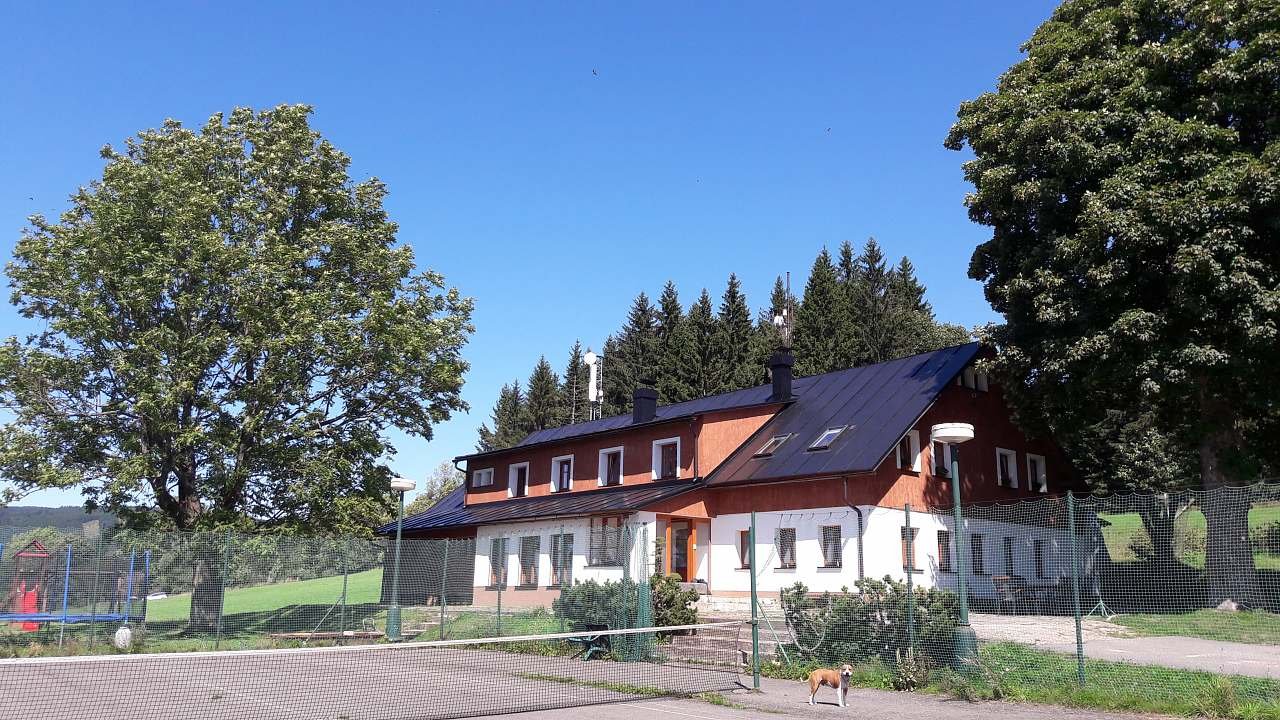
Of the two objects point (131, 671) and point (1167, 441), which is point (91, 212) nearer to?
point (131, 671)

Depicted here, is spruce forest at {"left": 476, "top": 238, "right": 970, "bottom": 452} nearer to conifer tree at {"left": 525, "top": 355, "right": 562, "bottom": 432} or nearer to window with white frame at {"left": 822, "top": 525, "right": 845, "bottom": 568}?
conifer tree at {"left": 525, "top": 355, "right": 562, "bottom": 432}

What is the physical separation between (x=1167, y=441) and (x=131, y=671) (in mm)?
37578

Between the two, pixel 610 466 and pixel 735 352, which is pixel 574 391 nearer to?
pixel 735 352

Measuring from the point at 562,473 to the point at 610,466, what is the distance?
2.97 meters

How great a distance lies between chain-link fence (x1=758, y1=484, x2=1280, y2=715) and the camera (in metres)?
12.2

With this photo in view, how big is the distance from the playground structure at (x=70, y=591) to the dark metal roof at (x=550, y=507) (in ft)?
40.7

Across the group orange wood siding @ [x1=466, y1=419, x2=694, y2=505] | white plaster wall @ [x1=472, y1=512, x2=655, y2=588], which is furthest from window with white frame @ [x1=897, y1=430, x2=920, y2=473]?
white plaster wall @ [x1=472, y1=512, x2=655, y2=588]

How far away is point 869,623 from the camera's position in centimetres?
1446

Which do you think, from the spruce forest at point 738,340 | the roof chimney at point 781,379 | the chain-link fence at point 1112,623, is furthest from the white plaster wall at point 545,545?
the spruce forest at point 738,340

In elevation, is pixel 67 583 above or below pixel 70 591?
above

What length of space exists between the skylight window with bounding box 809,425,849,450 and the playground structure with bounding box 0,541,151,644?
18.2m

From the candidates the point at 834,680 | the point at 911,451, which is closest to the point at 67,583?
the point at 834,680

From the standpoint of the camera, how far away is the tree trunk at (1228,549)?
43.8ft

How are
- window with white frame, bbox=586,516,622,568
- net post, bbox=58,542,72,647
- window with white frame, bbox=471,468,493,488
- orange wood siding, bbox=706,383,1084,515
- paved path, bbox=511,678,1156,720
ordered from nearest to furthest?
paved path, bbox=511,678,1156,720
net post, bbox=58,542,72,647
orange wood siding, bbox=706,383,1084,515
window with white frame, bbox=586,516,622,568
window with white frame, bbox=471,468,493,488
